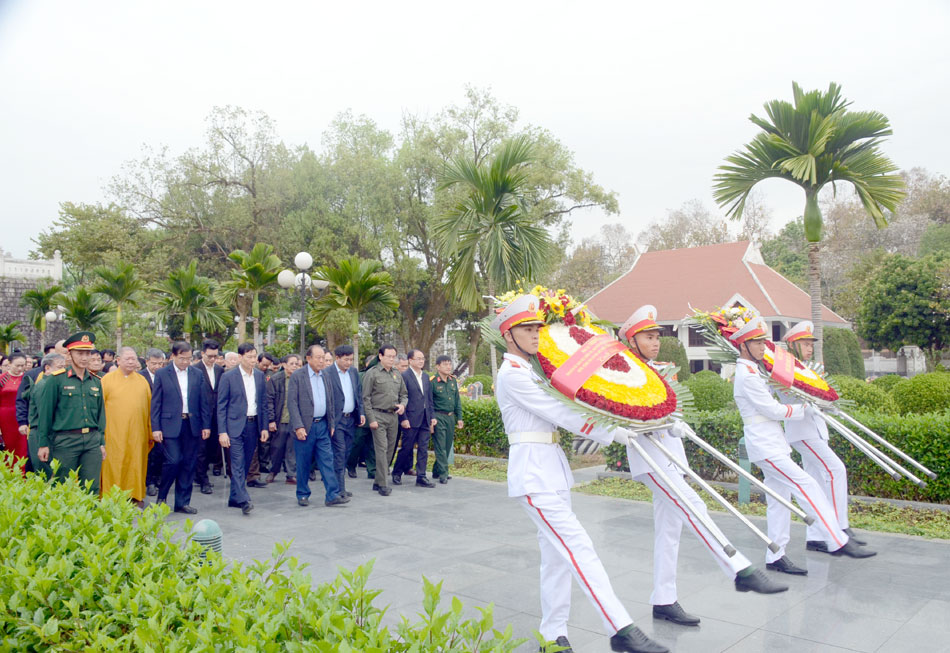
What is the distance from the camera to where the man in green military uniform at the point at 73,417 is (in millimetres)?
6694

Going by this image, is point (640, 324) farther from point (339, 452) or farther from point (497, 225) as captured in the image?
point (497, 225)

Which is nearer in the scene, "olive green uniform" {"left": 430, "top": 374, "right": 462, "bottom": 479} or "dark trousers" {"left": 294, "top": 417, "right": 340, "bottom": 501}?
"dark trousers" {"left": 294, "top": 417, "right": 340, "bottom": 501}

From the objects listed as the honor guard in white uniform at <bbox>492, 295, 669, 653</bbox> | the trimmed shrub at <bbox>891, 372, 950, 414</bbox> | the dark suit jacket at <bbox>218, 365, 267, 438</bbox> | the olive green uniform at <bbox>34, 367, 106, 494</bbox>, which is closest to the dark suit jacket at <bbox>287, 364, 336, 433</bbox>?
the dark suit jacket at <bbox>218, 365, 267, 438</bbox>

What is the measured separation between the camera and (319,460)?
8406mm

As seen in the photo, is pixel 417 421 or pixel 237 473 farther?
pixel 417 421

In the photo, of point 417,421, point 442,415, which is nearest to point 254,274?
point 442,415

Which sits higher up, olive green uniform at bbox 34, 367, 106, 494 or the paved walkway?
olive green uniform at bbox 34, 367, 106, 494

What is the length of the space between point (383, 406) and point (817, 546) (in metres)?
5.28

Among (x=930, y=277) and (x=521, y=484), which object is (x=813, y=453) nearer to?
(x=521, y=484)

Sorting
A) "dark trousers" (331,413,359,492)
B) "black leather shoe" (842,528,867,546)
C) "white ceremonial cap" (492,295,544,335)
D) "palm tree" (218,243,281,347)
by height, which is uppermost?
"palm tree" (218,243,281,347)

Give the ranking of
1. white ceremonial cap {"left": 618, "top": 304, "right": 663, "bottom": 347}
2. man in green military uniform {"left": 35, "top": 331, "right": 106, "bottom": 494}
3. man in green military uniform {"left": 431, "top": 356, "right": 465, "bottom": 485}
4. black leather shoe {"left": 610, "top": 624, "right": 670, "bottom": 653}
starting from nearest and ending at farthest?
black leather shoe {"left": 610, "top": 624, "right": 670, "bottom": 653}, white ceremonial cap {"left": 618, "top": 304, "right": 663, "bottom": 347}, man in green military uniform {"left": 35, "top": 331, "right": 106, "bottom": 494}, man in green military uniform {"left": 431, "top": 356, "right": 465, "bottom": 485}

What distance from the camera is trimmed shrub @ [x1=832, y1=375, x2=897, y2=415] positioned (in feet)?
34.1

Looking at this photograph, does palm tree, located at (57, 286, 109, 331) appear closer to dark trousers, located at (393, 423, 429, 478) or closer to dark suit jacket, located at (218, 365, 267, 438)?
dark trousers, located at (393, 423, 429, 478)

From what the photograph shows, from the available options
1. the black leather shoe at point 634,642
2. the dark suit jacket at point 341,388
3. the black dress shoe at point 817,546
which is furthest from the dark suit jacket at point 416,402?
the black leather shoe at point 634,642
